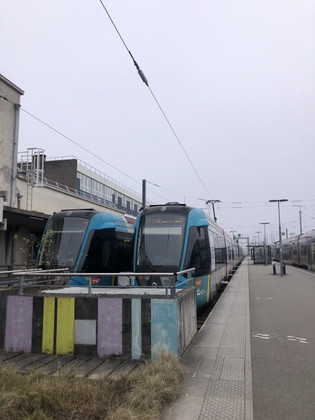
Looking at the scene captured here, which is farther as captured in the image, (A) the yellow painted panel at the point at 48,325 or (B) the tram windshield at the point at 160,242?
(B) the tram windshield at the point at 160,242

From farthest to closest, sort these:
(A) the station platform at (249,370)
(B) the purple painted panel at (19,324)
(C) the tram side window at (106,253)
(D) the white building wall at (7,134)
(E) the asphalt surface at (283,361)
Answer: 1. (D) the white building wall at (7,134)
2. (C) the tram side window at (106,253)
3. (B) the purple painted panel at (19,324)
4. (E) the asphalt surface at (283,361)
5. (A) the station platform at (249,370)

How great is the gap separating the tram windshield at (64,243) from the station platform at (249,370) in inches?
189

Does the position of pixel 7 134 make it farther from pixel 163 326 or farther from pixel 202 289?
pixel 163 326

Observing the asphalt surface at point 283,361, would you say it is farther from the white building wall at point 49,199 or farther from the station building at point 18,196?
the white building wall at point 49,199

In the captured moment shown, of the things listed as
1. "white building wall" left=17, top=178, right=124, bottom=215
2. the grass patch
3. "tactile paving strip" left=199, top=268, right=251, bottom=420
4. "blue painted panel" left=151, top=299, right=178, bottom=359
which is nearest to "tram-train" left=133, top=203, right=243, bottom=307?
"tactile paving strip" left=199, top=268, right=251, bottom=420

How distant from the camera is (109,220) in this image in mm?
12844

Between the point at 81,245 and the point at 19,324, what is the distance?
5.28 meters

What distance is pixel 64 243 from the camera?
11766 mm

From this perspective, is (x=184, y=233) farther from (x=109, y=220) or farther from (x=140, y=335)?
(x=140, y=335)

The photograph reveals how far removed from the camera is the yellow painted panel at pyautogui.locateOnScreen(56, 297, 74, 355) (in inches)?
242

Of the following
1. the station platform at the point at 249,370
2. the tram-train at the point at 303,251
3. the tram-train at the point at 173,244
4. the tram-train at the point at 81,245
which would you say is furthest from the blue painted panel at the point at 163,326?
the tram-train at the point at 303,251

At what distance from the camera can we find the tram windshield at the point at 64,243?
11.4 m

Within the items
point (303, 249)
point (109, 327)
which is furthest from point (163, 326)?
point (303, 249)

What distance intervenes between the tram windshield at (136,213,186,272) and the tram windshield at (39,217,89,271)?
225 cm
